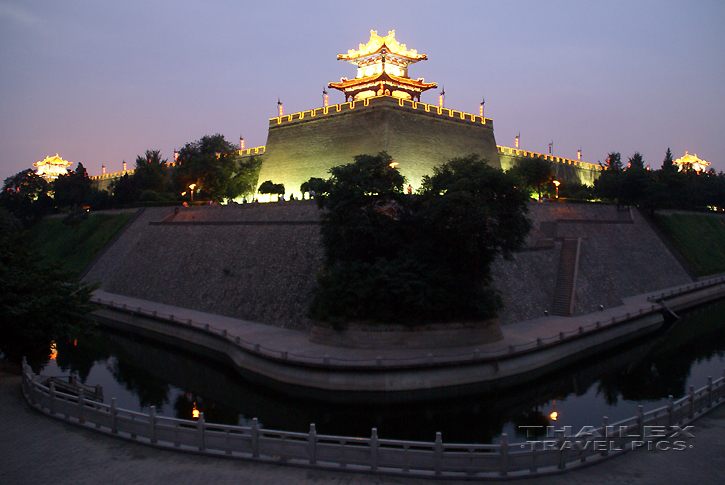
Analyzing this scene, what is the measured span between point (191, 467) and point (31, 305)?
25.6 ft

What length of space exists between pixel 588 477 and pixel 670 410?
3.18m

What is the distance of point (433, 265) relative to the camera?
19609mm

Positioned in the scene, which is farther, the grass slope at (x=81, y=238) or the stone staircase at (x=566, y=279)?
the grass slope at (x=81, y=238)

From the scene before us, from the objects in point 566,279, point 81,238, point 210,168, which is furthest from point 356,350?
point 81,238

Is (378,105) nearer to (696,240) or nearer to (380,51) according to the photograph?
(380,51)

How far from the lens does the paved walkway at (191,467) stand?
369 inches

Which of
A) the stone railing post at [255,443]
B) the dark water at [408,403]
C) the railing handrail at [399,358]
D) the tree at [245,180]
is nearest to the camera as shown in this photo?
the stone railing post at [255,443]

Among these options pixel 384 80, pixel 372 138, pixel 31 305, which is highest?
pixel 384 80

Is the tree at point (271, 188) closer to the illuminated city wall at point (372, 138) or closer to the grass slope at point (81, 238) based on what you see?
the illuminated city wall at point (372, 138)

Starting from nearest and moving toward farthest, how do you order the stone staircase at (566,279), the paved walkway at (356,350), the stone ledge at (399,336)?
1. the paved walkway at (356,350)
2. the stone ledge at (399,336)
3. the stone staircase at (566,279)

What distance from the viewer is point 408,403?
16344mm

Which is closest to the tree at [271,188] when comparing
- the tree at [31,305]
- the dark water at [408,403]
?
the dark water at [408,403]

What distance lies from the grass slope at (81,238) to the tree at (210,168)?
516 centimetres

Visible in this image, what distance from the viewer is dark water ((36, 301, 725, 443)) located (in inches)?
592
